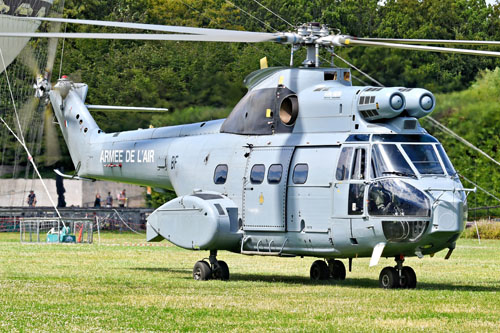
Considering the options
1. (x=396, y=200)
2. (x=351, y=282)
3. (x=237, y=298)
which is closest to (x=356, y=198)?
(x=396, y=200)

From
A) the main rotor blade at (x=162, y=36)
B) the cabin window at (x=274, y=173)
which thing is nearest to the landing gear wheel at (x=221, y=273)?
the cabin window at (x=274, y=173)

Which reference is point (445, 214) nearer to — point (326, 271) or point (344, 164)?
point (344, 164)

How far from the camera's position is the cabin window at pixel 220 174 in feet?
67.6

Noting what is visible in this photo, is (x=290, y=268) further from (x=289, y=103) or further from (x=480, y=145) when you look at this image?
(x=480, y=145)

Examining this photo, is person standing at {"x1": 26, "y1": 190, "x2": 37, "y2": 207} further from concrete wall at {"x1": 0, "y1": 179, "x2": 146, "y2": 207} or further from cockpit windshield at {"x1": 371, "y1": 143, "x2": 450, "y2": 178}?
cockpit windshield at {"x1": 371, "y1": 143, "x2": 450, "y2": 178}

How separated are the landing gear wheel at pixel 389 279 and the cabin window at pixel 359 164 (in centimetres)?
197

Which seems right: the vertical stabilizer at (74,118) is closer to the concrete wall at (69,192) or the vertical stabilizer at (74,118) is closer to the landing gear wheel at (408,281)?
the landing gear wheel at (408,281)

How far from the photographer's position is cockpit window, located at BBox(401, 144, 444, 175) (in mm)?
17672

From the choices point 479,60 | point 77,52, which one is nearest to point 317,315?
Answer: point 479,60

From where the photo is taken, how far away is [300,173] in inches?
747

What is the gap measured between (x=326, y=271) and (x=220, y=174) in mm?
3133

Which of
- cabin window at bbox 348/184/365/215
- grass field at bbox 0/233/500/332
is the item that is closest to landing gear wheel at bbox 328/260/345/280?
grass field at bbox 0/233/500/332

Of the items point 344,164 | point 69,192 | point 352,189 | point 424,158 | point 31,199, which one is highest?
point 424,158

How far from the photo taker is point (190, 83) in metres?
29.2
